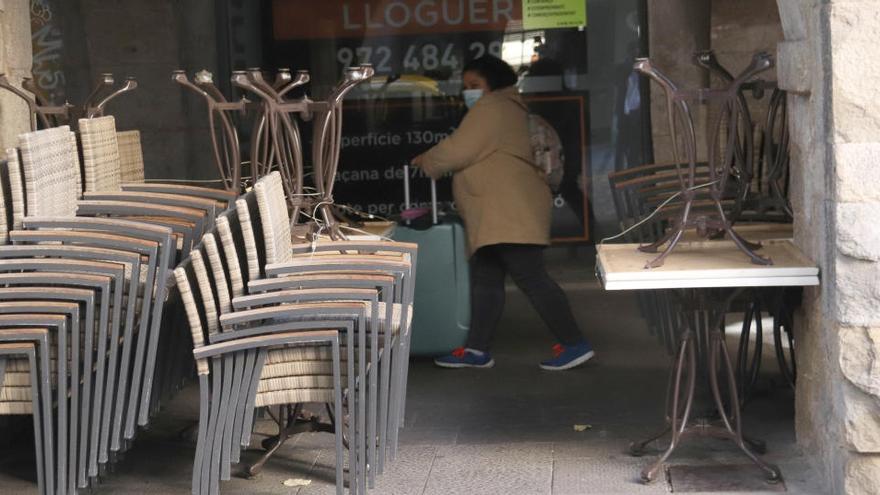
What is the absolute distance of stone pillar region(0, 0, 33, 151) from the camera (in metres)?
6.12

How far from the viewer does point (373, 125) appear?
951 centimetres

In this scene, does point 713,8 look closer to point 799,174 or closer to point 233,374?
point 799,174

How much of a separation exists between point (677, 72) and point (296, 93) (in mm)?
2620

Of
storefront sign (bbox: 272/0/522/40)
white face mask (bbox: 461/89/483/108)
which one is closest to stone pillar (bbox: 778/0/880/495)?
white face mask (bbox: 461/89/483/108)

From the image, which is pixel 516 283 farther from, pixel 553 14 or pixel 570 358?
pixel 553 14

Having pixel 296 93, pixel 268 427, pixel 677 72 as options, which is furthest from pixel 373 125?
pixel 268 427

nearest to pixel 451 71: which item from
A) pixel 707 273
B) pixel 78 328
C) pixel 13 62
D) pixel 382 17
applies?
pixel 382 17

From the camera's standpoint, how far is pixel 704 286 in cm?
485

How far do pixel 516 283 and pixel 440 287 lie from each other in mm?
399

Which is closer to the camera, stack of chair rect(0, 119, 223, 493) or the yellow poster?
stack of chair rect(0, 119, 223, 493)

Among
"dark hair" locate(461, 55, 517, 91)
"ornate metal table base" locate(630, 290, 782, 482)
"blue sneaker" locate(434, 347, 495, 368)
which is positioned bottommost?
"blue sneaker" locate(434, 347, 495, 368)

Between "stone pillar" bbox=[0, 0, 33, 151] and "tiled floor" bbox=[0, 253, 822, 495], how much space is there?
1.43 metres

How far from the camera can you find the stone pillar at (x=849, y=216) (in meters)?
4.56

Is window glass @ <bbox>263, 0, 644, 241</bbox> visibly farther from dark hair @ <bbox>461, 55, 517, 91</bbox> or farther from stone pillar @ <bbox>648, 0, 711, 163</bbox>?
dark hair @ <bbox>461, 55, 517, 91</bbox>
